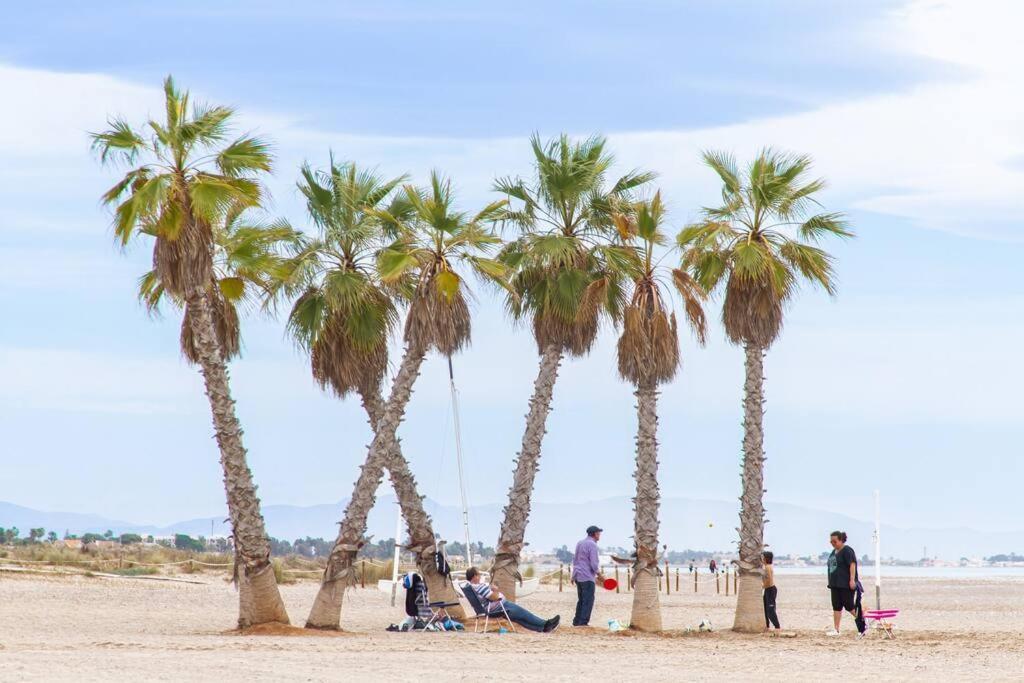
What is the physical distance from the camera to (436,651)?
1747 cm

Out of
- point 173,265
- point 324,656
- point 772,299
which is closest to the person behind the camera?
point 324,656

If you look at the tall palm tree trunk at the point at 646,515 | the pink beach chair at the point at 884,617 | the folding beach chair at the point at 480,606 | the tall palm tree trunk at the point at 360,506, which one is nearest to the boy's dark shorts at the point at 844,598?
the pink beach chair at the point at 884,617

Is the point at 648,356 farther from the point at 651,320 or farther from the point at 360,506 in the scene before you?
the point at 360,506

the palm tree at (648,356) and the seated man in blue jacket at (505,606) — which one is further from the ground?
the palm tree at (648,356)

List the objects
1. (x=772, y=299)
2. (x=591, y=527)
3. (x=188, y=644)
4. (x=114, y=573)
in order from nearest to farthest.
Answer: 1. (x=188, y=644)
2. (x=591, y=527)
3. (x=772, y=299)
4. (x=114, y=573)

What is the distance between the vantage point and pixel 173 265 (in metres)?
20.6

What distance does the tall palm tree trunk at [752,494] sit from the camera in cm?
2294

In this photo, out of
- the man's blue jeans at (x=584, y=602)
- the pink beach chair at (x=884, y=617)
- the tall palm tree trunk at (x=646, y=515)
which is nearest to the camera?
the pink beach chair at (x=884, y=617)

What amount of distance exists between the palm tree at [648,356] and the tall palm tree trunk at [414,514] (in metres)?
3.30

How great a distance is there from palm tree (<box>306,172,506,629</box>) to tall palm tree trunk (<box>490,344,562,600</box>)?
89.1 inches

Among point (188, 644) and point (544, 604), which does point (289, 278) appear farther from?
point (544, 604)

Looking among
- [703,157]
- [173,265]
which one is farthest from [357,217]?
[703,157]

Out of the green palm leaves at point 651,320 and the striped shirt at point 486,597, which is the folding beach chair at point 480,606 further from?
the green palm leaves at point 651,320

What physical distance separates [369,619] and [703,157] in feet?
34.6
